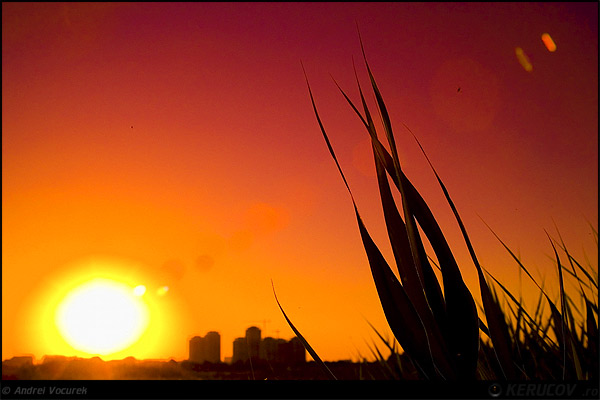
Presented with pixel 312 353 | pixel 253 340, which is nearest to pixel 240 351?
pixel 253 340

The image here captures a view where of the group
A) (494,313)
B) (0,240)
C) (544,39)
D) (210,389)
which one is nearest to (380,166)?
(494,313)

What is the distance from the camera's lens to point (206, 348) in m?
0.73

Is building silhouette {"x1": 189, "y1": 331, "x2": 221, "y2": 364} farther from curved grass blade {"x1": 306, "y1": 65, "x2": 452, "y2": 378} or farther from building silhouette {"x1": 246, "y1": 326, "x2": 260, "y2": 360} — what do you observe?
curved grass blade {"x1": 306, "y1": 65, "x2": 452, "y2": 378}

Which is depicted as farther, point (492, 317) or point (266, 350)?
point (266, 350)

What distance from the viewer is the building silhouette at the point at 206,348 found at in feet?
2.25

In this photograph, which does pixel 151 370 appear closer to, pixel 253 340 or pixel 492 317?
pixel 253 340

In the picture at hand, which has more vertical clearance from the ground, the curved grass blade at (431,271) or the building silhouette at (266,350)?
the curved grass blade at (431,271)

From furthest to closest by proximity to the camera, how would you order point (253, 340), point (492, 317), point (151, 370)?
1. point (253, 340)
2. point (151, 370)
3. point (492, 317)

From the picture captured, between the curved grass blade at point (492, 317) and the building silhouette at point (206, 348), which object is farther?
the building silhouette at point (206, 348)

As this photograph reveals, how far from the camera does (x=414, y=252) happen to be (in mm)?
473

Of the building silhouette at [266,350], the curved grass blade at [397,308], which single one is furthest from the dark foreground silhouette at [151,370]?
the curved grass blade at [397,308]

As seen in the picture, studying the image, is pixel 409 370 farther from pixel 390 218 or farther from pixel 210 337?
pixel 390 218

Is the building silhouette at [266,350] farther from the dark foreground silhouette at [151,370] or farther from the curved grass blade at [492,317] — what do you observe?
the curved grass blade at [492,317]

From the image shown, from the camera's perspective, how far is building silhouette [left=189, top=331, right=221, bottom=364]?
Answer: 687 mm
